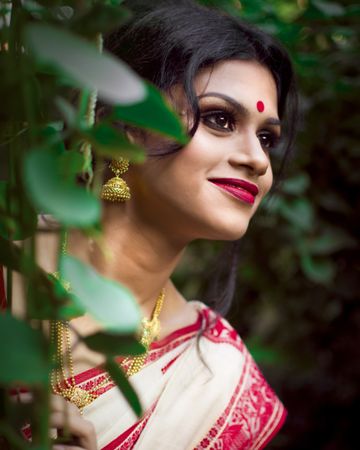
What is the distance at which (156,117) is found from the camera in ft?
1.11

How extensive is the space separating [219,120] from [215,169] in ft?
0.27

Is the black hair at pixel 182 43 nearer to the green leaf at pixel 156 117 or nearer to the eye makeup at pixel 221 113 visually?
the eye makeup at pixel 221 113

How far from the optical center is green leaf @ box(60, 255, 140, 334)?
29 cm

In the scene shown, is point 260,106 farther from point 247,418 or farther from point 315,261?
point 315,261

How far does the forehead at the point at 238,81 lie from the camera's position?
3.02 ft

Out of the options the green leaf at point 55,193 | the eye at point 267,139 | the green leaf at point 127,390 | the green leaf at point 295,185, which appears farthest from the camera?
the green leaf at point 295,185

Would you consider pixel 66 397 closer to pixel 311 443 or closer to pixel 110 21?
pixel 110 21

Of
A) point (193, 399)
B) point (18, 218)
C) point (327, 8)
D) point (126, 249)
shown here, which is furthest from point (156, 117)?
point (327, 8)

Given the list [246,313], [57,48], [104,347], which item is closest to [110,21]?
[57,48]

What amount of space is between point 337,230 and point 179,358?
2.46ft

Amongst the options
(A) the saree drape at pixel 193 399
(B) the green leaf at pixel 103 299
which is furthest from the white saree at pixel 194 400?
(B) the green leaf at pixel 103 299

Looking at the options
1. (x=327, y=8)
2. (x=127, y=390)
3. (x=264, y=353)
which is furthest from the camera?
(x=264, y=353)

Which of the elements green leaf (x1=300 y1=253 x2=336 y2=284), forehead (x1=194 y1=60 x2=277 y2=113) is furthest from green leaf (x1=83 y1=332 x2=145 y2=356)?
green leaf (x1=300 y1=253 x2=336 y2=284)

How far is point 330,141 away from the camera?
5.46 ft
